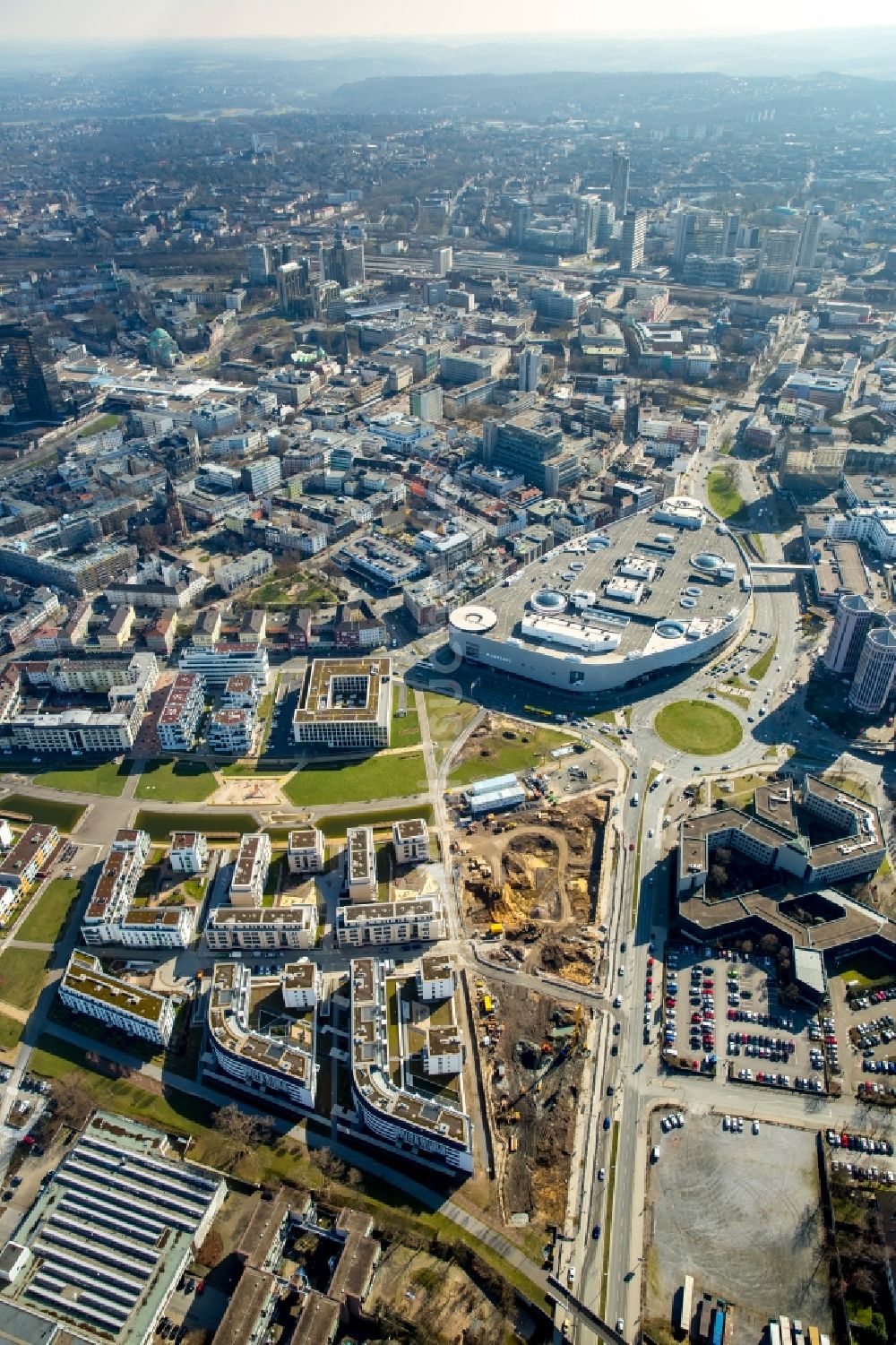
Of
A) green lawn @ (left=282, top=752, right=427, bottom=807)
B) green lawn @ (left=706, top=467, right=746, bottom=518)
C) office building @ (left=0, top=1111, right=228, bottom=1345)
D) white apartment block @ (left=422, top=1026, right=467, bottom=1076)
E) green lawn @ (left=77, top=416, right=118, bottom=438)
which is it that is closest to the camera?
office building @ (left=0, top=1111, right=228, bottom=1345)

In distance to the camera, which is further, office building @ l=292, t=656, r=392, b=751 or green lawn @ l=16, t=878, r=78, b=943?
office building @ l=292, t=656, r=392, b=751

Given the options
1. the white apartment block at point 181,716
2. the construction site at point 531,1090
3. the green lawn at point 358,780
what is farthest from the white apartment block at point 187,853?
the construction site at point 531,1090

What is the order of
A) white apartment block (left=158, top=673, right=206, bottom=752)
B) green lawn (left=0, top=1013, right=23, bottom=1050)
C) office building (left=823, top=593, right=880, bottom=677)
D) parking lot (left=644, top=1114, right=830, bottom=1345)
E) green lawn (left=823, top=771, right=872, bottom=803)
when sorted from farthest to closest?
office building (left=823, top=593, right=880, bottom=677), white apartment block (left=158, top=673, right=206, bottom=752), green lawn (left=823, top=771, right=872, bottom=803), green lawn (left=0, top=1013, right=23, bottom=1050), parking lot (left=644, top=1114, right=830, bottom=1345)

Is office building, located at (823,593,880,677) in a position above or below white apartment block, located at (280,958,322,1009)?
above

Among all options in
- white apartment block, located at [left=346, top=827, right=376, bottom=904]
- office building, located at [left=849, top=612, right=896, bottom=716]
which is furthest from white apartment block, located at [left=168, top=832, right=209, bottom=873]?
office building, located at [left=849, top=612, right=896, bottom=716]

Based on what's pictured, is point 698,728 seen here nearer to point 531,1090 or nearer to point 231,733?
point 531,1090

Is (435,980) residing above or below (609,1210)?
above

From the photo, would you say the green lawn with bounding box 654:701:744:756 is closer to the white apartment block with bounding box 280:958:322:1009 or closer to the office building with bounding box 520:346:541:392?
the white apartment block with bounding box 280:958:322:1009

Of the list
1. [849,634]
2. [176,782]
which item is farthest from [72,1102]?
[849,634]
